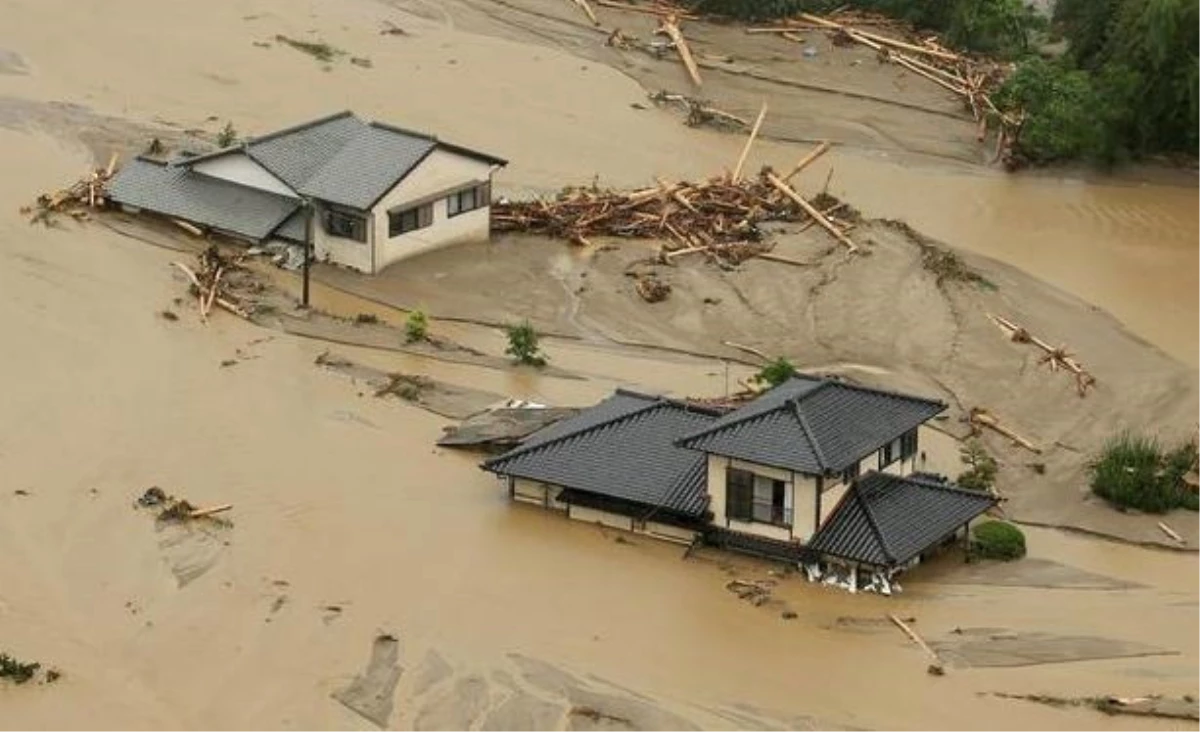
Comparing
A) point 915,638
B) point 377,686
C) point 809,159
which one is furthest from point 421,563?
point 809,159

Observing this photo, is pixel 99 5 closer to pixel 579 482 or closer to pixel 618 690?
pixel 579 482

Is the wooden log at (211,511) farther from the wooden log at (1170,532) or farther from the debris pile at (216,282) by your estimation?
the wooden log at (1170,532)

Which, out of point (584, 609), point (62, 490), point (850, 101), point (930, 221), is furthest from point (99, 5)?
point (584, 609)

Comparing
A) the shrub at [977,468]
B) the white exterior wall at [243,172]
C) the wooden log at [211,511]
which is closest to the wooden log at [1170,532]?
the shrub at [977,468]

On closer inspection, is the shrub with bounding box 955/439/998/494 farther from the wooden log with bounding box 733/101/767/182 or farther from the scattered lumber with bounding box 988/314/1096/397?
the wooden log with bounding box 733/101/767/182

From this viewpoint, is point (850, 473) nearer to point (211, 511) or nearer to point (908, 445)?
point (908, 445)

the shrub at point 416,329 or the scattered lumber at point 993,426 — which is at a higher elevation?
the shrub at point 416,329
